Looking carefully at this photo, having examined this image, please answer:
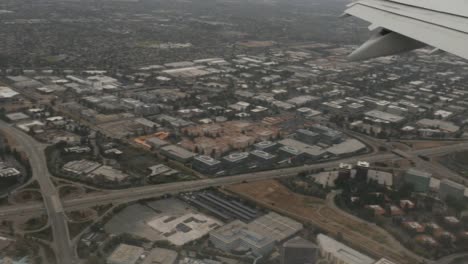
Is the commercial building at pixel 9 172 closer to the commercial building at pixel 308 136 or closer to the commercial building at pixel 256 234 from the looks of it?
the commercial building at pixel 256 234

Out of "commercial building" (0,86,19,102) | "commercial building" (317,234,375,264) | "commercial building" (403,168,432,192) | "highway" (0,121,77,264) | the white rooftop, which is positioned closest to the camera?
"commercial building" (317,234,375,264)

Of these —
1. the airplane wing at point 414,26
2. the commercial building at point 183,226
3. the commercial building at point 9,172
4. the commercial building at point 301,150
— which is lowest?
the commercial building at point 301,150

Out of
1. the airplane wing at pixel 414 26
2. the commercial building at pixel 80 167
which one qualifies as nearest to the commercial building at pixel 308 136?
the commercial building at pixel 80 167

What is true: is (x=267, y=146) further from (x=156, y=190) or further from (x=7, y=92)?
(x=7, y=92)

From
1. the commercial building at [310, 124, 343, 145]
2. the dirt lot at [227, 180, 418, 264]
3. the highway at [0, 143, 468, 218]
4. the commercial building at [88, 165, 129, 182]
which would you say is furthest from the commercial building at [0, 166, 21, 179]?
the commercial building at [310, 124, 343, 145]

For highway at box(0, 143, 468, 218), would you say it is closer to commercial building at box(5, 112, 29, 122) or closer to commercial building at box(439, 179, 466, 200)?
commercial building at box(439, 179, 466, 200)
